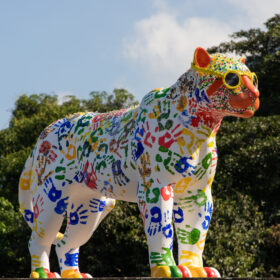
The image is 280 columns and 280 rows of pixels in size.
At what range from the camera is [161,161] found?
21.5 ft

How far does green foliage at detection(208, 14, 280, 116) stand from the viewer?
19484 millimetres

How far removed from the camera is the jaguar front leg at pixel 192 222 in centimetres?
680

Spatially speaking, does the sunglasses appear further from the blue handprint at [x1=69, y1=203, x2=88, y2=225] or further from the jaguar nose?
the blue handprint at [x1=69, y1=203, x2=88, y2=225]

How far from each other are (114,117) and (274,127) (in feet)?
31.1

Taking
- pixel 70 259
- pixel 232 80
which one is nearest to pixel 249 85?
pixel 232 80

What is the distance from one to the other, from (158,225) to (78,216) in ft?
6.41

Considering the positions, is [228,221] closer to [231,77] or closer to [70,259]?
[70,259]

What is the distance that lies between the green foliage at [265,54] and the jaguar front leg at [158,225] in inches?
512

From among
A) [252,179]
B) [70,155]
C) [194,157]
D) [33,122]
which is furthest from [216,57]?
[33,122]

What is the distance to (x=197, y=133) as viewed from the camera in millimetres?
6602

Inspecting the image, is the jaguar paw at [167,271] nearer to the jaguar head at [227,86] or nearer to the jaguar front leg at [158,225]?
the jaguar front leg at [158,225]

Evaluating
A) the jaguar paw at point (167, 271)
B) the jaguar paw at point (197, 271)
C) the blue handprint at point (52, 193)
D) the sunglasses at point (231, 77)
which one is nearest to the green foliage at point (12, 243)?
the blue handprint at point (52, 193)

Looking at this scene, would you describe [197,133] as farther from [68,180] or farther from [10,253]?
[10,253]

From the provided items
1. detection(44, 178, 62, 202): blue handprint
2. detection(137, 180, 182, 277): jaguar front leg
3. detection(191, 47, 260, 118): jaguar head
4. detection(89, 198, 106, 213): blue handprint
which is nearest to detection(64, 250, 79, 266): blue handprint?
detection(89, 198, 106, 213): blue handprint
